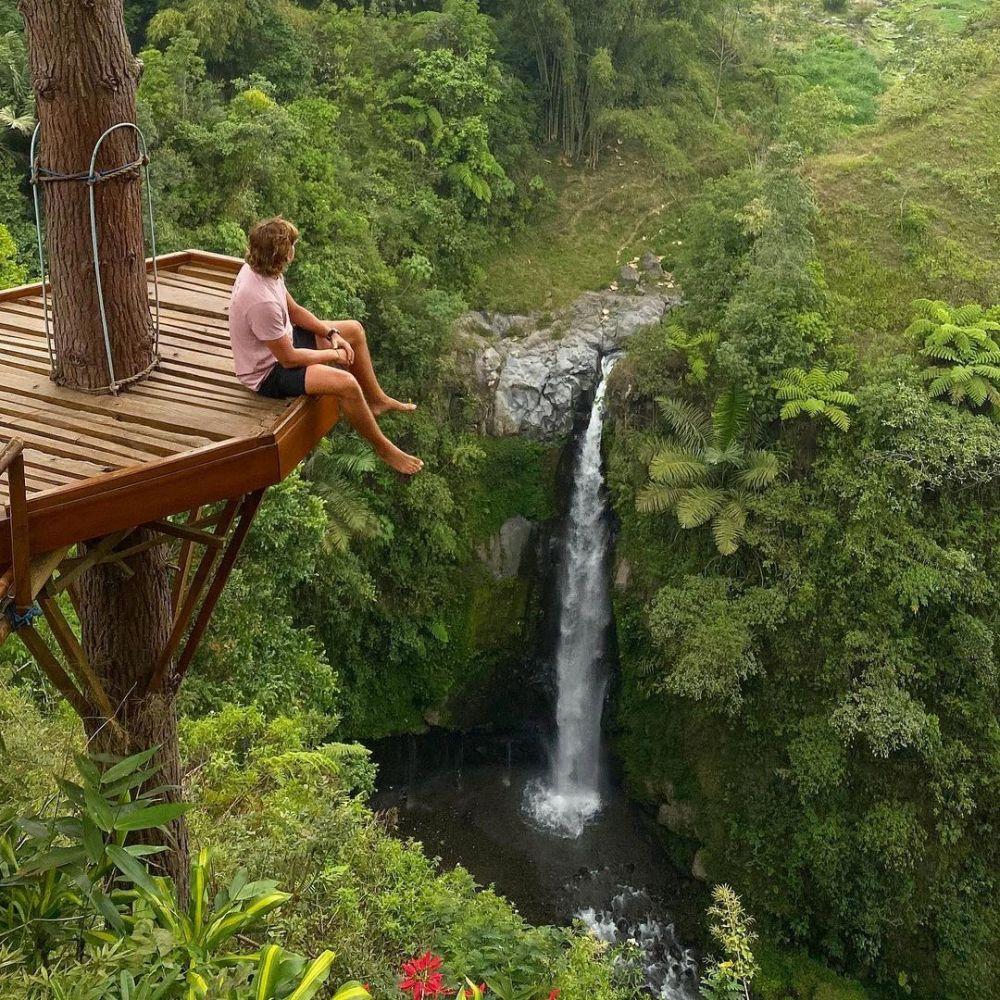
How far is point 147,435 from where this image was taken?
3.89m

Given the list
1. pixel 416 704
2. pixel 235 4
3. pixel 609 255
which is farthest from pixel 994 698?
pixel 235 4

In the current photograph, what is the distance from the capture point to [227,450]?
374 centimetres

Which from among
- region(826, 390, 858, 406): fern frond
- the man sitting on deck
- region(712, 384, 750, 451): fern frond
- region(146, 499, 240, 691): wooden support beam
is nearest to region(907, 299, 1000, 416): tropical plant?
region(826, 390, 858, 406): fern frond

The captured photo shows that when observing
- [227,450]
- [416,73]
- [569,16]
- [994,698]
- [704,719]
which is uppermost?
[569,16]

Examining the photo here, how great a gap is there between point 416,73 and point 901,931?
16.4 m

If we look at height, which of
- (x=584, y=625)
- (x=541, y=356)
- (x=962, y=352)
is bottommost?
(x=584, y=625)

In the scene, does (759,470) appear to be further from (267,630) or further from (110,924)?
(110,924)

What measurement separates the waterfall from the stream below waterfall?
2 centimetres

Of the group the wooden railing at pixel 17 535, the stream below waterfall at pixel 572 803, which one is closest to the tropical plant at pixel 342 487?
the stream below waterfall at pixel 572 803

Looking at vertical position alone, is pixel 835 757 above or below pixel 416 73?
below

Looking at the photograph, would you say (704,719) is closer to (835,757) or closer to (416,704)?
(835,757)

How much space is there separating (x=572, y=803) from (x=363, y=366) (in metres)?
11.2

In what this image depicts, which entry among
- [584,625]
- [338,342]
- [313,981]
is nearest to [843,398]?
[584,625]

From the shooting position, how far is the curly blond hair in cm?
412
